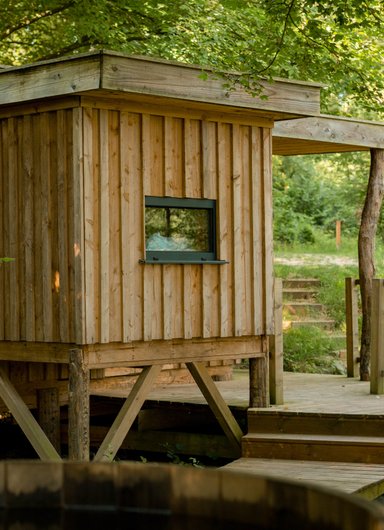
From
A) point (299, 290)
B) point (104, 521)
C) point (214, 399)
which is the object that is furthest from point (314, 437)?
point (299, 290)

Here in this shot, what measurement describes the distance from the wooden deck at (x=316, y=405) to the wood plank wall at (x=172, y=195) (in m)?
1.01

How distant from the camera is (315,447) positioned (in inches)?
364

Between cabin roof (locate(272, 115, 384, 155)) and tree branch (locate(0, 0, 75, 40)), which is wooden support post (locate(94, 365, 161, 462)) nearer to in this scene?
cabin roof (locate(272, 115, 384, 155))

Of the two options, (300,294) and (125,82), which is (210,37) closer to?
(300,294)

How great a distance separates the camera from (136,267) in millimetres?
9203

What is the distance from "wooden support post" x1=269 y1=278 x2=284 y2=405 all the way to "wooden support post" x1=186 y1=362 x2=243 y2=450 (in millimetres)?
527

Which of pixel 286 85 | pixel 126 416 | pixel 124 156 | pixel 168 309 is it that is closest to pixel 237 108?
pixel 286 85

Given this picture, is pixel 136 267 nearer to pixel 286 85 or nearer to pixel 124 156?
pixel 124 156

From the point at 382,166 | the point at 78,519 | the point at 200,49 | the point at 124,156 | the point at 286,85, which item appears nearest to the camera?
the point at 78,519

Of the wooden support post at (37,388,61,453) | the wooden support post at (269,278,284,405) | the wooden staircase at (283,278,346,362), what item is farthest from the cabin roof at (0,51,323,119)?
the wooden staircase at (283,278,346,362)

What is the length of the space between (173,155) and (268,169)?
45.8 inches

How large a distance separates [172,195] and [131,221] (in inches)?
20.8

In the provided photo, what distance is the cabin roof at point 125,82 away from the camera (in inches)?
335

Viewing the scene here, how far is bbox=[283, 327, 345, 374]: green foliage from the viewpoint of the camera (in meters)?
15.4
